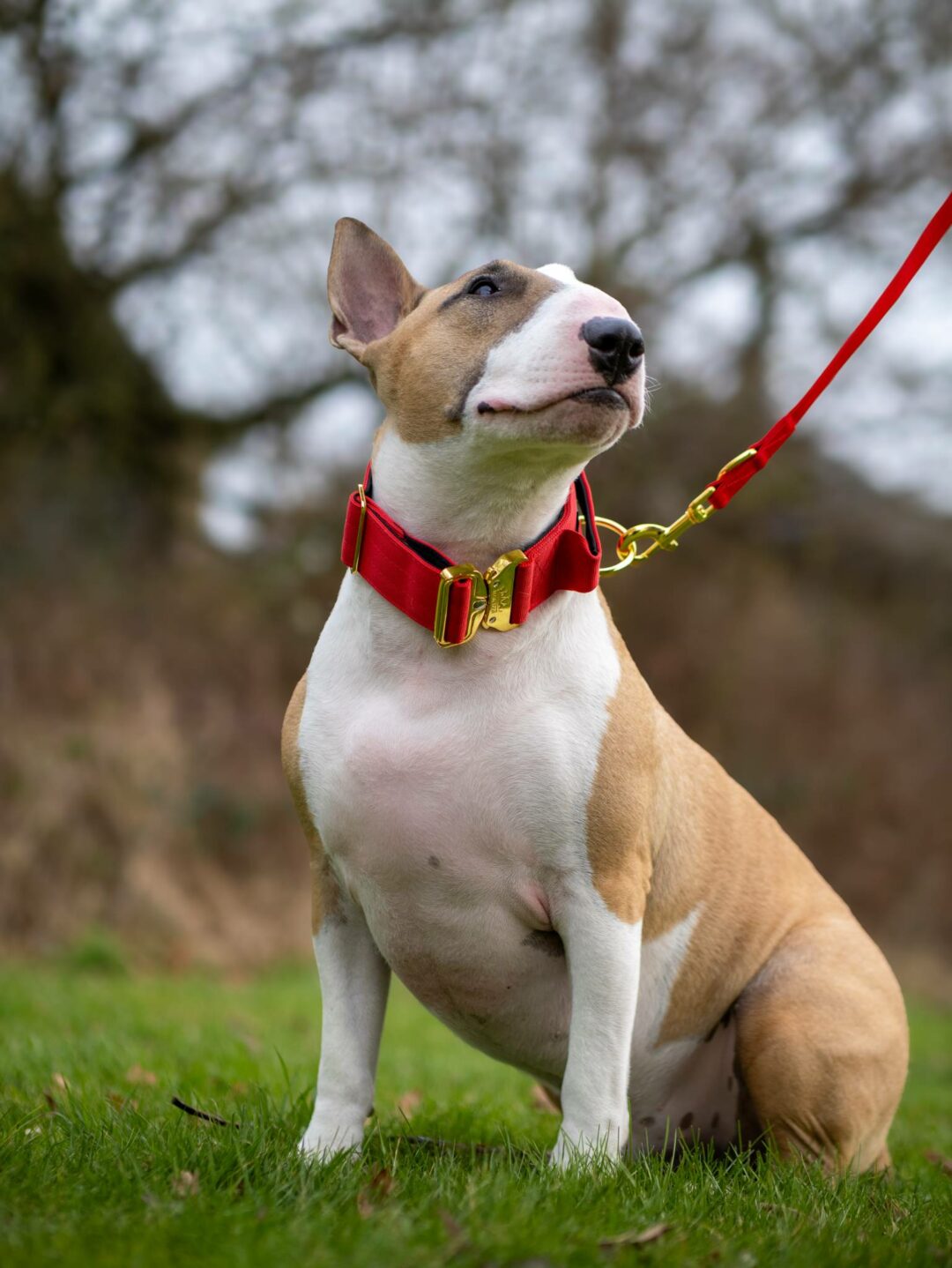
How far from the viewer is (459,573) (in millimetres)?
2893

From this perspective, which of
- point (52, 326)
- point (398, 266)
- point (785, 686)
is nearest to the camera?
point (398, 266)

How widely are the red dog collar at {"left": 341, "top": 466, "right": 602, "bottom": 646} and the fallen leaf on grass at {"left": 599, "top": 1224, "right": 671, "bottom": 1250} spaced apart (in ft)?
4.09

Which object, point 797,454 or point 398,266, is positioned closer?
point 398,266

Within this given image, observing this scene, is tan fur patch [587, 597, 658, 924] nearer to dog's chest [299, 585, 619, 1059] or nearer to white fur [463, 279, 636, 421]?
dog's chest [299, 585, 619, 1059]

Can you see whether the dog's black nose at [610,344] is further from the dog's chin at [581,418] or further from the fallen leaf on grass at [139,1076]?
the fallen leaf on grass at [139,1076]

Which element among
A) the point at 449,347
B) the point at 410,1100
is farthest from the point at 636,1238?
the point at 410,1100

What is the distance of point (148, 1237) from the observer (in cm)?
216

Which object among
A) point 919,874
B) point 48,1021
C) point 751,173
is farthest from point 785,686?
point 48,1021

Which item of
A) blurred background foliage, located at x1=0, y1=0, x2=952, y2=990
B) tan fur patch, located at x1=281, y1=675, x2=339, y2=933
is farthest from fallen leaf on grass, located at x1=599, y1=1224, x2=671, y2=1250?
blurred background foliage, located at x1=0, y1=0, x2=952, y2=990

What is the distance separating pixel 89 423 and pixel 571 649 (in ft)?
Answer: 30.6

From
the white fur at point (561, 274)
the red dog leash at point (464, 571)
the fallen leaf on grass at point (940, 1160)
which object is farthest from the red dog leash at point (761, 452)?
the fallen leaf on grass at point (940, 1160)

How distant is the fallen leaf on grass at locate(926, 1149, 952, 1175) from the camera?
382 cm

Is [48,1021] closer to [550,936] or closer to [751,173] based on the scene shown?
[550,936]

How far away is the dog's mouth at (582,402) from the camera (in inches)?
108
